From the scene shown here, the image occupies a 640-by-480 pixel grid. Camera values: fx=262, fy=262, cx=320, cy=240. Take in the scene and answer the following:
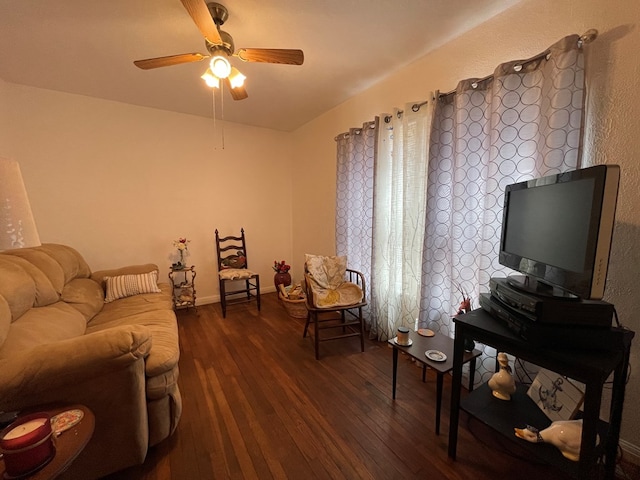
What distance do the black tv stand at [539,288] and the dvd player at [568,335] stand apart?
0.11 meters

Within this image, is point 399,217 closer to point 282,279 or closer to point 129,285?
point 282,279

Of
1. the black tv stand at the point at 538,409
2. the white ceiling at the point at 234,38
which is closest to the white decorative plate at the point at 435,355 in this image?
the black tv stand at the point at 538,409

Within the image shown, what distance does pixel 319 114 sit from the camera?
3316 mm

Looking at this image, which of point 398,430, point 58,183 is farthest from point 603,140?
point 58,183

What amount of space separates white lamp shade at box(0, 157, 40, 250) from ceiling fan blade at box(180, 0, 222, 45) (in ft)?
3.21

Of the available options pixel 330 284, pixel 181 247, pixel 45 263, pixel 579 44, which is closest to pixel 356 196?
pixel 330 284

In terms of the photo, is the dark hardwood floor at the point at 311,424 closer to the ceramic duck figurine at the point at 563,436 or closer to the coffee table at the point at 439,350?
the coffee table at the point at 439,350

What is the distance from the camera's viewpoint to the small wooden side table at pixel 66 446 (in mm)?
733

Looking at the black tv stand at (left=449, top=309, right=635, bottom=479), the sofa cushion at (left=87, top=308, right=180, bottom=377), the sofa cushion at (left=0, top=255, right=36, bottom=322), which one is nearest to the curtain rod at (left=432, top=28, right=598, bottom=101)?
the black tv stand at (left=449, top=309, right=635, bottom=479)

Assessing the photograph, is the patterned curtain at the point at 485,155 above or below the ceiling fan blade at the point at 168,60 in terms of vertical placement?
below

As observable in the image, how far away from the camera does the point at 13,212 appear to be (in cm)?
87

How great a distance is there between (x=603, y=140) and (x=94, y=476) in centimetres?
286

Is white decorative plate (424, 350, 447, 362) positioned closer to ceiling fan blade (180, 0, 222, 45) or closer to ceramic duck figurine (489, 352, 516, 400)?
ceramic duck figurine (489, 352, 516, 400)

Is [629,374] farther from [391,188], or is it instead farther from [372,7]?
[372,7]
